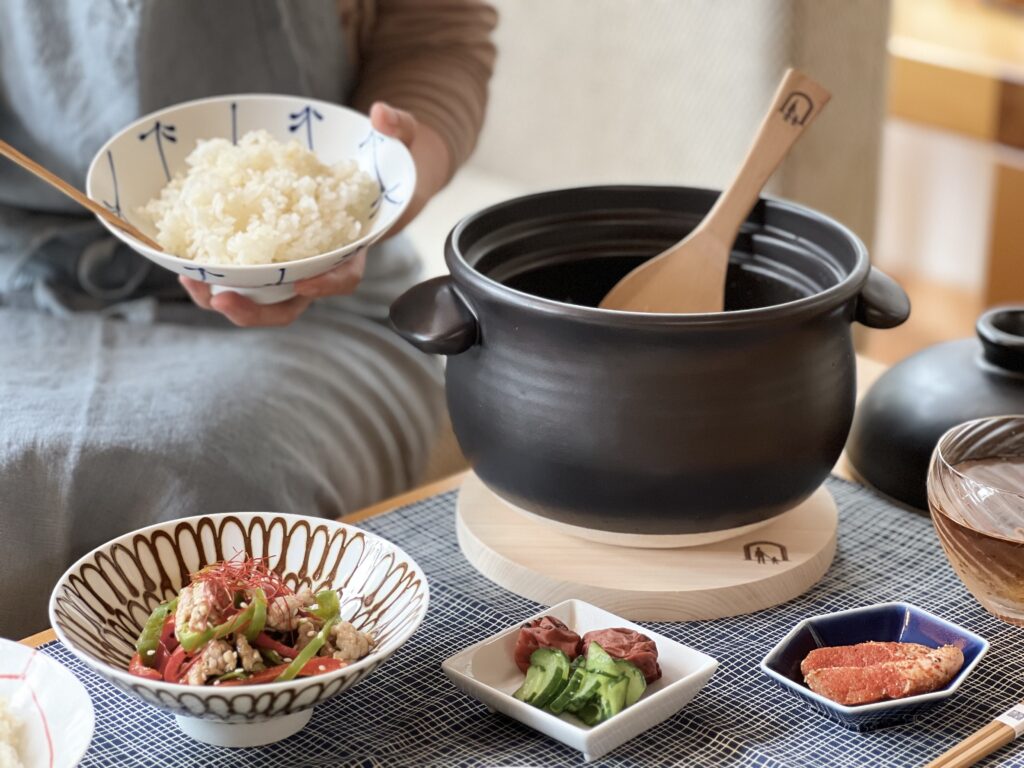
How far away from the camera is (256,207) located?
39.7 inches

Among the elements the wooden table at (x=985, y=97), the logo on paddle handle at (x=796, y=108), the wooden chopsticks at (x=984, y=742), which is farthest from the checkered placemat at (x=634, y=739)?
the wooden table at (x=985, y=97)

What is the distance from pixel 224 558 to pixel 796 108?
1.92 feet

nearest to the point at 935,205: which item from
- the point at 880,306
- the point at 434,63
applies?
the point at 434,63

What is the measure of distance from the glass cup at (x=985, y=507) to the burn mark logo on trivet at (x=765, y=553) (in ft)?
0.41

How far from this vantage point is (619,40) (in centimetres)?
226

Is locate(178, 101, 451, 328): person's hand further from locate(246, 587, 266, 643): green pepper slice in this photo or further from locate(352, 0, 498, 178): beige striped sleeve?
locate(246, 587, 266, 643): green pepper slice

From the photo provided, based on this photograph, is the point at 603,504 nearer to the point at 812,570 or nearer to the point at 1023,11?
the point at 812,570

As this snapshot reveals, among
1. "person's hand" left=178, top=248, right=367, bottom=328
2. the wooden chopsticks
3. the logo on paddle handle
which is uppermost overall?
the logo on paddle handle

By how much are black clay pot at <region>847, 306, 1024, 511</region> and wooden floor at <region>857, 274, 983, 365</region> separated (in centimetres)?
191

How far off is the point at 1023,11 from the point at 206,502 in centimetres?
275

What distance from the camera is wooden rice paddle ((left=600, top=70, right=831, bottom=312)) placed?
1042 millimetres

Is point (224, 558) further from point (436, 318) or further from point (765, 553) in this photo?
point (765, 553)

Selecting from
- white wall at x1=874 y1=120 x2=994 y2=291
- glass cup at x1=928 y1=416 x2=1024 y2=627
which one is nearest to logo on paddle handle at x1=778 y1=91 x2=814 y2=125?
glass cup at x1=928 y1=416 x2=1024 y2=627

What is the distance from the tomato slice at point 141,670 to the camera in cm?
76
